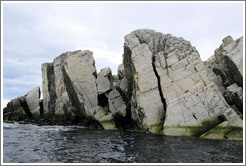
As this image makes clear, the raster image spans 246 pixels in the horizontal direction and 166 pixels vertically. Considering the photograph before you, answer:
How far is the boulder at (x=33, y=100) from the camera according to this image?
56975mm

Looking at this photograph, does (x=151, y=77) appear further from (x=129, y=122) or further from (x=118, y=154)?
(x=118, y=154)

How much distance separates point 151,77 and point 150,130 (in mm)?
6048

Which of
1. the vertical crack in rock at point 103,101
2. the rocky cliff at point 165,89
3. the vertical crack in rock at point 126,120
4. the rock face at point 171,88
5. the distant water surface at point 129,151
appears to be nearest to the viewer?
the distant water surface at point 129,151

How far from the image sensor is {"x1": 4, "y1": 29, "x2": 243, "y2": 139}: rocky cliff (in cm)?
2467

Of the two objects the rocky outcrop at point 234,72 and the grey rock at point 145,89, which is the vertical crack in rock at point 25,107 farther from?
the rocky outcrop at point 234,72

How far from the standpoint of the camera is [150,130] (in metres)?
27.7

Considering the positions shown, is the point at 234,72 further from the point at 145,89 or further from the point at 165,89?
the point at 145,89

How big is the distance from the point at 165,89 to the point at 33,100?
40.5 m

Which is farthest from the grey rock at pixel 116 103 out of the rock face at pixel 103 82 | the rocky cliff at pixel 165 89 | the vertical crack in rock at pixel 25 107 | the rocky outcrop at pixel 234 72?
the vertical crack in rock at pixel 25 107

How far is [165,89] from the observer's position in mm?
27188

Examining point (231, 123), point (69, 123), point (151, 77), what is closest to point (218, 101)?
point (231, 123)

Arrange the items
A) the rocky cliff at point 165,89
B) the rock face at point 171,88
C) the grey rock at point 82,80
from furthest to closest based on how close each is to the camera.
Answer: the grey rock at point 82,80
the rock face at point 171,88
the rocky cliff at point 165,89

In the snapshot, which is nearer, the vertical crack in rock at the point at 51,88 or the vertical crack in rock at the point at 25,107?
the vertical crack in rock at the point at 51,88

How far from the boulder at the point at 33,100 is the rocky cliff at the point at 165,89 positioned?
852 inches
